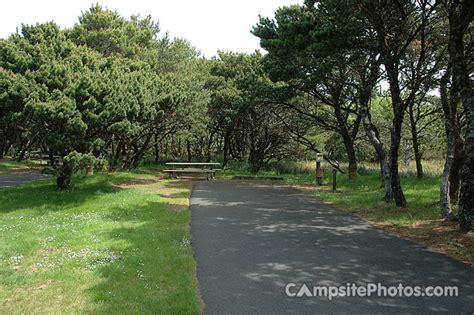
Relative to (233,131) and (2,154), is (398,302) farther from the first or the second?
(2,154)

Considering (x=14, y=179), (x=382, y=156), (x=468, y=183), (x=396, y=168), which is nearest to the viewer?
(x=468, y=183)

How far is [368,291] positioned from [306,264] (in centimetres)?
129

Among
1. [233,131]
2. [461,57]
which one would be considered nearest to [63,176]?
[461,57]

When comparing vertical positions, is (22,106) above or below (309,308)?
above

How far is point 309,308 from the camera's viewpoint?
4438mm

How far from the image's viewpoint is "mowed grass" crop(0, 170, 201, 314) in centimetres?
481

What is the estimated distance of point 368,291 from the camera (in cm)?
494

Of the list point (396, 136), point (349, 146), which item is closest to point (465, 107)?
point (396, 136)

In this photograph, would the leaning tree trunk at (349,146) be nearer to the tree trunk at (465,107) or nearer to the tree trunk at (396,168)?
the tree trunk at (396,168)

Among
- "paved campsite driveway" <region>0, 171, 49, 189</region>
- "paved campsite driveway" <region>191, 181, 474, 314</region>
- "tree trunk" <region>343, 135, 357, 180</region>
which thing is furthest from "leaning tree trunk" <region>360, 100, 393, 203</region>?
"paved campsite driveway" <region>0, 171, 49, 189</region>

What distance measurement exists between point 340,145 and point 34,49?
23.5 meters

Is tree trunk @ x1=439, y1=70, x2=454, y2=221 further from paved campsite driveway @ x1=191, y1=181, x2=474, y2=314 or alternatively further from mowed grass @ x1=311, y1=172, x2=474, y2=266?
paved campsite driveway @ x1=191, y1=181, x2=474, y2=314

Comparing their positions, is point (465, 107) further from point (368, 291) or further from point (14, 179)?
point (14, 179)

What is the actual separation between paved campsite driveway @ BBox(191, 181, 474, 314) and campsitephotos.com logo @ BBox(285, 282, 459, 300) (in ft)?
0.38
